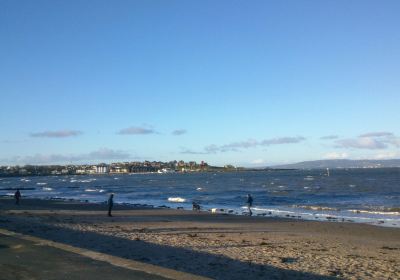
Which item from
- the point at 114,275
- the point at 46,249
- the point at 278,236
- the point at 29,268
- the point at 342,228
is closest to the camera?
the point at 114,275

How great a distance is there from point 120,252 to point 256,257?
11.3ft

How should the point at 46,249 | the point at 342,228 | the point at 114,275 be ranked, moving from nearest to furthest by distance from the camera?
the point at 114,275 < the point at 46,249 < the point at 342,228

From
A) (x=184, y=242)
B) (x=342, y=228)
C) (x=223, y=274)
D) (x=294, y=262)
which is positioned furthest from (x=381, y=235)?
(x=223, y=274)

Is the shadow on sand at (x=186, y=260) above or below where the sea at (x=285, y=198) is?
above

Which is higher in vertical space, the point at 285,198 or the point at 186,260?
the point at 186,260

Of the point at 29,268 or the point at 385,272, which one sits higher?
the point at 29,268

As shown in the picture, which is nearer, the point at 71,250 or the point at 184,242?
the point at 71,250

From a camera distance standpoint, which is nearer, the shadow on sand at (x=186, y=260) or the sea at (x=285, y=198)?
the shadow on sand at (x=186, y=260)

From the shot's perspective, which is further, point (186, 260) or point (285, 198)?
point (285, 198)

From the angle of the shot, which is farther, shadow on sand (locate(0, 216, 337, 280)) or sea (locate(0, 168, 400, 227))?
sea (locate(0, 168, 400, 227))

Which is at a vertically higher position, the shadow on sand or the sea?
the shadow on sand

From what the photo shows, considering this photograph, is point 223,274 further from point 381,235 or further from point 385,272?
point 381,235

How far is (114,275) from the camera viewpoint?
7480 millimetres

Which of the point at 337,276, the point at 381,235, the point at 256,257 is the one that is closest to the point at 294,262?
the point at 256,257
